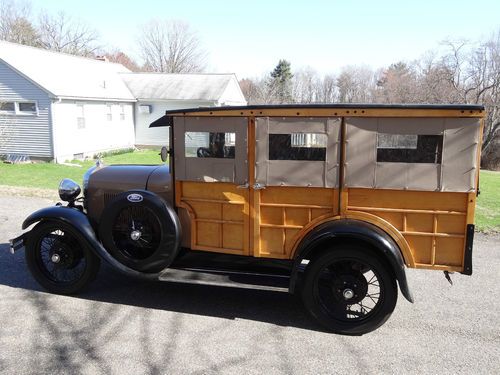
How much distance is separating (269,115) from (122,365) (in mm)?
2556

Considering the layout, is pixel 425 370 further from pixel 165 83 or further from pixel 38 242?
pixel 165 83

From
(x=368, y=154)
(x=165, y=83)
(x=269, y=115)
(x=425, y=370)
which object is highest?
(x=165, y=83)

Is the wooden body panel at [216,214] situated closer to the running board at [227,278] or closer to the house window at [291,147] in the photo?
the running board at [227,278]

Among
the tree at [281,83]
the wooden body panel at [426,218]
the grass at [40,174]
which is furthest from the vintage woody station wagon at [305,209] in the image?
the tree at [281,83]

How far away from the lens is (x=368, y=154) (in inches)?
159

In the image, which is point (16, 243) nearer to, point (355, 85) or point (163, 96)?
point (163, 96)

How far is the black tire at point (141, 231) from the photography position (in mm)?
4543

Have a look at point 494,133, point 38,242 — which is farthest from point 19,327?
point 494,133

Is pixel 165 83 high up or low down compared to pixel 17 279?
up

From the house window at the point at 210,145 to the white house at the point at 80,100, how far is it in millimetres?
13749

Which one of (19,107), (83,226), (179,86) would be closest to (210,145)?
(83,226)

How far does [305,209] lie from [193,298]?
173 cm

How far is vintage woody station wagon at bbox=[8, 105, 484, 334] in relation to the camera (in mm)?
3930

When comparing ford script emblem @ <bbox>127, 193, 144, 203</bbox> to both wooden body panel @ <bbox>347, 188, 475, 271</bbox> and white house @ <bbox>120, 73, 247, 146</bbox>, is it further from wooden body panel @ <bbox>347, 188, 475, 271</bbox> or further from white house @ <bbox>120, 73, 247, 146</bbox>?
white house @ <bbox>120, 73, 247, 146</bbox>
